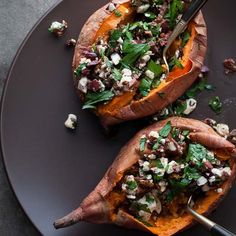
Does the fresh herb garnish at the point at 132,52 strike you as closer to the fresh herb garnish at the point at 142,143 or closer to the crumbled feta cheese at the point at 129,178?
the fresh herb garnish at the point at 142,143

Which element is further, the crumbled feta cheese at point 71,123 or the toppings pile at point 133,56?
the crumbled feta cheese at point 71,123

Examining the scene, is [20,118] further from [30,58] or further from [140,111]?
[140,111]

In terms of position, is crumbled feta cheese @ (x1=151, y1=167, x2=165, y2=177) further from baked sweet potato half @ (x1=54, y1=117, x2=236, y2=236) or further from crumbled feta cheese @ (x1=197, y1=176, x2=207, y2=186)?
crumbled feta cheese @ (x1=197, y1=176, x2=207, y2=186)

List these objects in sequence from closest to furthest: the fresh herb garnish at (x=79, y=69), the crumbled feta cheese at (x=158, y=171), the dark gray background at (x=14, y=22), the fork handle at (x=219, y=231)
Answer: the fork handle at (x=219, y=231) < the crumbled feta cheese at (x=158, y=171) < the fresh herb garnish at (x=79, y=69) < the dark gray background at (x=14, y=22)

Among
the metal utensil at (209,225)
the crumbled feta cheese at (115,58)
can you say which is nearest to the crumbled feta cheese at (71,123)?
the crumbled feta cheese at (115,58)

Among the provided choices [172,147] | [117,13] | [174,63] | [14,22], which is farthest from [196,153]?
[14,22]

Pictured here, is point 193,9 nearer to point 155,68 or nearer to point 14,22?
point 155,68
